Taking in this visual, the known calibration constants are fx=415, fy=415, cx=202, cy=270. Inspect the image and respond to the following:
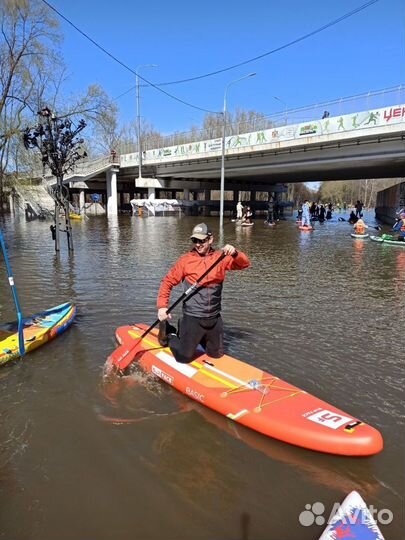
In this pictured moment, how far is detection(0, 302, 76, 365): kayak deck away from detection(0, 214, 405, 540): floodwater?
0.56 feet

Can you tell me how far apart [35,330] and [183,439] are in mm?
3553

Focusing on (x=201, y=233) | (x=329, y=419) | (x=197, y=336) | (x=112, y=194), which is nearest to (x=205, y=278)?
(x=201, y=233)

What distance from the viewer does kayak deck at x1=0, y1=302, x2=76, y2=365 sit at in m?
6.02

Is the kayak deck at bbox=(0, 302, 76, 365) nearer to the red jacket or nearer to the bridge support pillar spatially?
the red jacket

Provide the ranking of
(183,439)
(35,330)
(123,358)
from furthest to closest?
1. (35,330)
2. (123,358)
3. (183,439)

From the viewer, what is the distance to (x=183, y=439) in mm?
4195

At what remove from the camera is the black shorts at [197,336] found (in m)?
5.09

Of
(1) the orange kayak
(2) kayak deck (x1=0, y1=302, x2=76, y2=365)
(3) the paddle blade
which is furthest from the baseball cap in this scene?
Result: (2) kayak deck (x1=0, y1=302, x2=76, y2=365)

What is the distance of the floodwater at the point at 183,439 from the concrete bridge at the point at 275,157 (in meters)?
18.6

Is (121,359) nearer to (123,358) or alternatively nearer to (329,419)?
(123,358)

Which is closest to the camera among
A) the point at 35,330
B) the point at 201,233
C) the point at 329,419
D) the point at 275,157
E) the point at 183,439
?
the point at 329,419

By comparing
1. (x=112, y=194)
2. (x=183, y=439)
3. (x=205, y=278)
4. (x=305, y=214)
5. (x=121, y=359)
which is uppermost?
(x=112, y=194)

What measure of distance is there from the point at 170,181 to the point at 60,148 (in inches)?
1384

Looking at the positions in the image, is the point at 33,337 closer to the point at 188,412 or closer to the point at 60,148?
the point at 188,412
